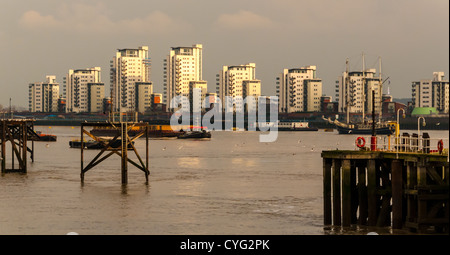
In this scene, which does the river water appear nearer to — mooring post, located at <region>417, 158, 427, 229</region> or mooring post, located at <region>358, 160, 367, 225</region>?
mooring post, located at <region>358, 160, 367, 225</region>

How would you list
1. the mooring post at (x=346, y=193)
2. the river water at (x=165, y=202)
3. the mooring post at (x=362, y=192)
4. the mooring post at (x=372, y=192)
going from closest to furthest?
the mooring post at (x=372, y=192) < the mooring post at (x=362, y=192) < the mooring post at (x=346, y=193) < the river water at (x=165, y=202)

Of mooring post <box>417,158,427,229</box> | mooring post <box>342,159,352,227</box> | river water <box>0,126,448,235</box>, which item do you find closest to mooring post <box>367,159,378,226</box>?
river water <box>0,126,448,235</box>

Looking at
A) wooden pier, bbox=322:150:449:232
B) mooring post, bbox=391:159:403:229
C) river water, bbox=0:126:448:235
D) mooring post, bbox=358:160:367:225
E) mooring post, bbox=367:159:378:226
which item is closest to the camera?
wooden pier, bbox=322:150:449:232

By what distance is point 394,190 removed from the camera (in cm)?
3850

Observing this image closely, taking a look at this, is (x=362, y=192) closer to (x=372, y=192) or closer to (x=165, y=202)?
(x=372, y=192)

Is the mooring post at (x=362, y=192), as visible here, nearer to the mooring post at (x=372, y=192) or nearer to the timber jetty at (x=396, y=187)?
the timber jetty at (x=396, y=187)

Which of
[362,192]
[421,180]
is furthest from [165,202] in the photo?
[421,180]

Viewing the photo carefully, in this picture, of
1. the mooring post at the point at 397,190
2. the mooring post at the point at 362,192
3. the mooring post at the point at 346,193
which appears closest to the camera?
the mooring post at the point at 397,190

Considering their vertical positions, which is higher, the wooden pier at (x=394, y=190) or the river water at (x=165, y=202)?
the wooden pier at (x=394, y=190)

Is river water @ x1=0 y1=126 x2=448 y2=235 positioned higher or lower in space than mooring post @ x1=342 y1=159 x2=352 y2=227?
lower

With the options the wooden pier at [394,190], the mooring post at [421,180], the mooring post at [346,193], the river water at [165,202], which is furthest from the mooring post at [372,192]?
the mooring post at [421,180]

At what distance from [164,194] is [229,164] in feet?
137

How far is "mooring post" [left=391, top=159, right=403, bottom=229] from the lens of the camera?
1516 inches

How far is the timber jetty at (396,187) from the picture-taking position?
120ft
